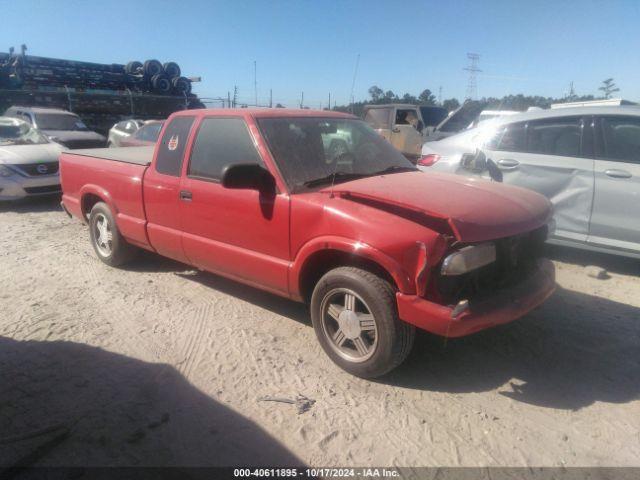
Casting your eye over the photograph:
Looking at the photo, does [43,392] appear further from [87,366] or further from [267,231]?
[267,231]

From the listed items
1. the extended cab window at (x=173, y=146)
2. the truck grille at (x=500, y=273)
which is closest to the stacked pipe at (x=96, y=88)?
the extended cab window at (x=173, y=146)

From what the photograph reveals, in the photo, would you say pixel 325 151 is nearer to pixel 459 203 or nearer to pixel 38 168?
pixel 459 203

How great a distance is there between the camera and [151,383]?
295cm

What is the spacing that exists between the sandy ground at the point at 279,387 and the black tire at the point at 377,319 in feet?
0.51

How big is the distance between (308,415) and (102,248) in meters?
3.77

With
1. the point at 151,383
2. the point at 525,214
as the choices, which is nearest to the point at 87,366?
the point at 151,383

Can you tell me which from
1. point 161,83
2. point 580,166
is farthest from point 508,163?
point 161,83

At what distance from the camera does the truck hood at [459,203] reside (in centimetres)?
263

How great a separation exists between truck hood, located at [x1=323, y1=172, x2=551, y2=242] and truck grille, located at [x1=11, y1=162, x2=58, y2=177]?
7.50 metres

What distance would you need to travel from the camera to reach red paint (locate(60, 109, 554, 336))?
260cm

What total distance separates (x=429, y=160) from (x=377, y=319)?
150 inches

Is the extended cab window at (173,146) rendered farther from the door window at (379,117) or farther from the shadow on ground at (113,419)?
the door window at (379,117)

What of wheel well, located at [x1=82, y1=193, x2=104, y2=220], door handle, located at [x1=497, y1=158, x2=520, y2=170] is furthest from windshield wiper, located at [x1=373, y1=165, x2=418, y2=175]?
wheel well, located at [x1=82, y1=193, x2=104, y2=220]

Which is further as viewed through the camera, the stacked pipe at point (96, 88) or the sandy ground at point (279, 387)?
the stacked pipe at point (96, 88)
